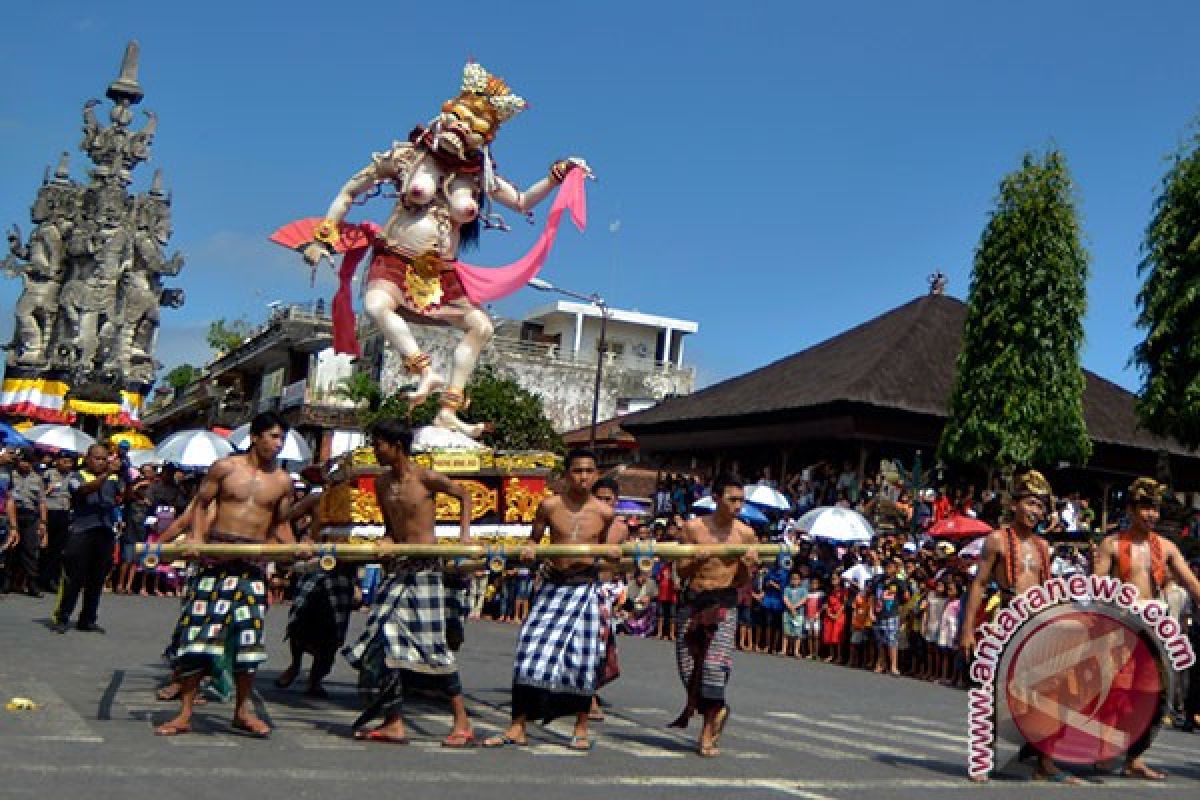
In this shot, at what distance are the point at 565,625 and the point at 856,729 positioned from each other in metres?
3.10

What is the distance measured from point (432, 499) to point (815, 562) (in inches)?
597

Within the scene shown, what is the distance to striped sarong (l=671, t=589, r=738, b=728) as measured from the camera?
819 cm

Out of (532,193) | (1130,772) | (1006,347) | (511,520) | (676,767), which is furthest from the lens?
(1006,347)

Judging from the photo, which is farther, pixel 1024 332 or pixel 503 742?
pixel 1024 332

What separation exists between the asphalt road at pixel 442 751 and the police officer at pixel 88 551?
0.67 metres

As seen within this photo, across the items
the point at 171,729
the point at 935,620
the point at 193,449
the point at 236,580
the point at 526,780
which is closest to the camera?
the point at 526,780

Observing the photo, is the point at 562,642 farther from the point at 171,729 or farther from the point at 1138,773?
the point at 1138,773

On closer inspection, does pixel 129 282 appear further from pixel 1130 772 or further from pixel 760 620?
pixel 1130 772

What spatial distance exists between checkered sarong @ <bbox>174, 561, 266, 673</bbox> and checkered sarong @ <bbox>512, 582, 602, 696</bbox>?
5.10 feet

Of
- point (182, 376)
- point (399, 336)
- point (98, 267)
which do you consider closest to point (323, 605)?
point (399, 336)

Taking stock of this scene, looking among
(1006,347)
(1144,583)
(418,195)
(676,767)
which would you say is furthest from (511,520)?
(1006,347)

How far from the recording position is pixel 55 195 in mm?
49656

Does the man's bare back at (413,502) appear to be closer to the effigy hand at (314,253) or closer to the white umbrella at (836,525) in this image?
the effigy hand at (314,253)

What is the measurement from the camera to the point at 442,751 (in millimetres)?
7484
